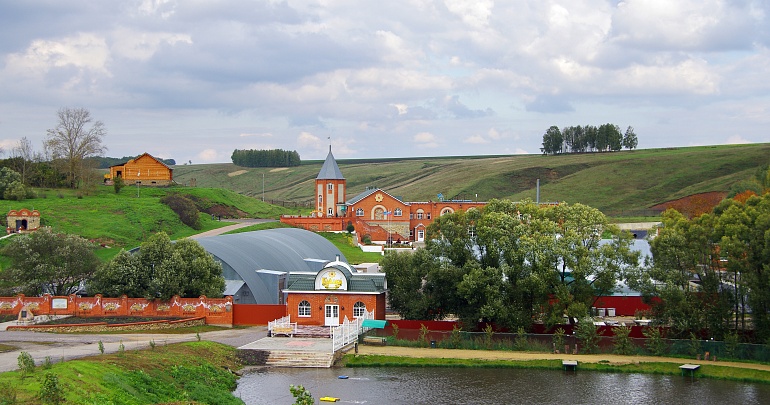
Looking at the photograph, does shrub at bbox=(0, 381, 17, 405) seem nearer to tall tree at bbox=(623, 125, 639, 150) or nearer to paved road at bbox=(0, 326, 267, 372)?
paved road at bbox=(0, 326, 267, 372)

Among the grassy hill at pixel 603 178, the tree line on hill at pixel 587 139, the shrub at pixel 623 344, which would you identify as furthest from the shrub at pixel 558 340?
the tree line on hill at pixel 587 139

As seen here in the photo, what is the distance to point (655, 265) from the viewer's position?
1563 inches

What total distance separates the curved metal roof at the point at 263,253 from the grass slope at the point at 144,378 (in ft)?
42.9

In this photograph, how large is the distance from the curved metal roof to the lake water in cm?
1211

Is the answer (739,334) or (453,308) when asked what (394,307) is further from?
(739,334)

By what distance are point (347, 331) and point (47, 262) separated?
58.0ft

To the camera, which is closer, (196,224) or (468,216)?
(468,216)

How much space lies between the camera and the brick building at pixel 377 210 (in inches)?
3615

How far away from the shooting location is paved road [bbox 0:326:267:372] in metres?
31.5

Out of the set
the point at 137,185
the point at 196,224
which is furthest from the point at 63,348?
the point at 137,185

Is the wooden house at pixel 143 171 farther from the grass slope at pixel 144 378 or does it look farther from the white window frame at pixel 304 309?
the grass slope at pixel 144 378

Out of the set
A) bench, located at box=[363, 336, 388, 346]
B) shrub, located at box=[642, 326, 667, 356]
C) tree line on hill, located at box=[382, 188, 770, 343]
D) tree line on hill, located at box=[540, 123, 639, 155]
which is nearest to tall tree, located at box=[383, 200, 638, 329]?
tree line on hill, located at box=[382, 188, 770, 343]

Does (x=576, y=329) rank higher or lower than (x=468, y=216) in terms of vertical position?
lower

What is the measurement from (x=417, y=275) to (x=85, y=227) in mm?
35406
